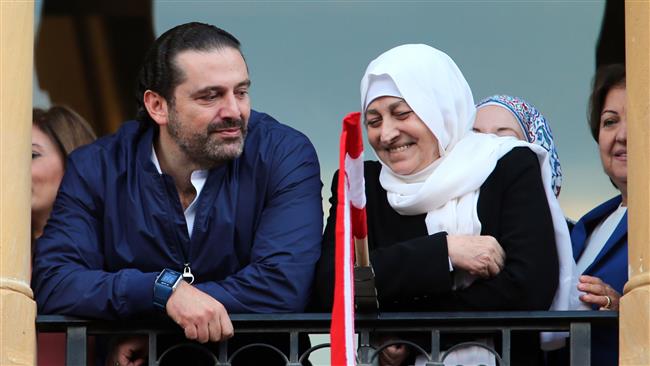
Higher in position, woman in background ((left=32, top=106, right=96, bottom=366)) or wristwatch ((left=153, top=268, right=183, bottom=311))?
woman in background ((left=32, top=106, right=96, bottom=366))

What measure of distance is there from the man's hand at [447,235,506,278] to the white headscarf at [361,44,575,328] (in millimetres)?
95

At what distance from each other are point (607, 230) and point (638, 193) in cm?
52

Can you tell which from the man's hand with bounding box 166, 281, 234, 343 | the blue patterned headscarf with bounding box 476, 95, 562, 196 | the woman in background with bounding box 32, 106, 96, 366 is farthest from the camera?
the woman in background with bounding box 32, 106, 96, 366

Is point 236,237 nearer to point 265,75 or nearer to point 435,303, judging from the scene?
point 435,303

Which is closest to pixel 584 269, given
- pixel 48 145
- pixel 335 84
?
pixel 48 145

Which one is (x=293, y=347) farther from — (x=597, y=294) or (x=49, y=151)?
(x=49, y=151)

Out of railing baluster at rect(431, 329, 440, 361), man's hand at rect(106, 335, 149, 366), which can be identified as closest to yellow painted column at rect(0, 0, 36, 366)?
man's hand at rect(106, 335, 149, 366)

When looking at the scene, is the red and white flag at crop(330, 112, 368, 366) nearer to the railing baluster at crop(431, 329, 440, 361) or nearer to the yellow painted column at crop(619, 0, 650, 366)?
the railing baluster at crop(431, 329, 440, 361)

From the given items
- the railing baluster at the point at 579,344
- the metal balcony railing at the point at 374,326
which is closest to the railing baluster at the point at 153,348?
the metal balcony railing at the point at 374,326

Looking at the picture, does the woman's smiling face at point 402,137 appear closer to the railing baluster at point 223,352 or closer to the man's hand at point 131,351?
the railing baluster at point 223,352

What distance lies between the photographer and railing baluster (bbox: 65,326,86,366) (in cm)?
765

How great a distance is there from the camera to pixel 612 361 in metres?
7.67

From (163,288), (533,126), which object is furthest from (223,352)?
(533,126)

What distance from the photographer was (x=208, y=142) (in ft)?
25.7
